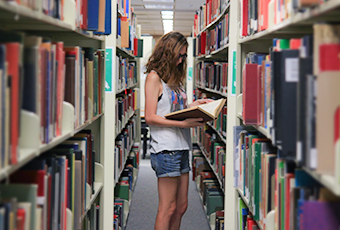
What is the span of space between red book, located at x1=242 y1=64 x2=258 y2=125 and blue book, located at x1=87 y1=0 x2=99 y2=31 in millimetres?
638

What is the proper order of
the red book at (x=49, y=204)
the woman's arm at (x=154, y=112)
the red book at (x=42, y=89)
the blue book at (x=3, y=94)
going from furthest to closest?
1. the woman's arm at (x=154, y=112)
2. the red book at (x=49, y=204)
3. the red book at (x=42, y=89)
4. the blue book at (x=3, y=94)

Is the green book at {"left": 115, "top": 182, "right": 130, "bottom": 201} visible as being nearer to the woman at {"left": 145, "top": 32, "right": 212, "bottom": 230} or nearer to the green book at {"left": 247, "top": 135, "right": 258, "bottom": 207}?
the woman at {"left": 145, "top": 32, "right": 212, "bottom": 230}

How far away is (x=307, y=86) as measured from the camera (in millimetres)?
986

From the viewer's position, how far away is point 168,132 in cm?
248

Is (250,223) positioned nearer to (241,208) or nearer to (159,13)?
(241,208)

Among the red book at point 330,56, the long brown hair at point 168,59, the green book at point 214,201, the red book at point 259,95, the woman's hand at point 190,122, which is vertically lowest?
the green book at point 214,201

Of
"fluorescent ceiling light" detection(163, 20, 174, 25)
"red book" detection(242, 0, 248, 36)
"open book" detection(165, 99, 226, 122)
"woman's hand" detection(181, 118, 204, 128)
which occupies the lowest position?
"woman's hand" detection(181, 118, 204, 128)

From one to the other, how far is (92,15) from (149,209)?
2.76m

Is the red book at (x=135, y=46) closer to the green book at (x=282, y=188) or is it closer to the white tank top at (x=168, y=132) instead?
the white tank top at (x=168, y=132)

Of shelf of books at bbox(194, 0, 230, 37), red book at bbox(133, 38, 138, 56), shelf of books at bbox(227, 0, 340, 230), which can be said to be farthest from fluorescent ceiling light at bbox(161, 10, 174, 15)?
shelf of books at bbox(227, 0, 340, 230)

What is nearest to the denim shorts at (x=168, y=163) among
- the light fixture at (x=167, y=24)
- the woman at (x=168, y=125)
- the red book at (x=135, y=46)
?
the woman at (x=168, y=125)

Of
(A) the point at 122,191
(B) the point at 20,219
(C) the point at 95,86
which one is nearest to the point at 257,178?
(C) the point at 95,86

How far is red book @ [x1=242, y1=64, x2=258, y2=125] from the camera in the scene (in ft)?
5.46

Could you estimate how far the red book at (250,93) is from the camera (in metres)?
1.66
